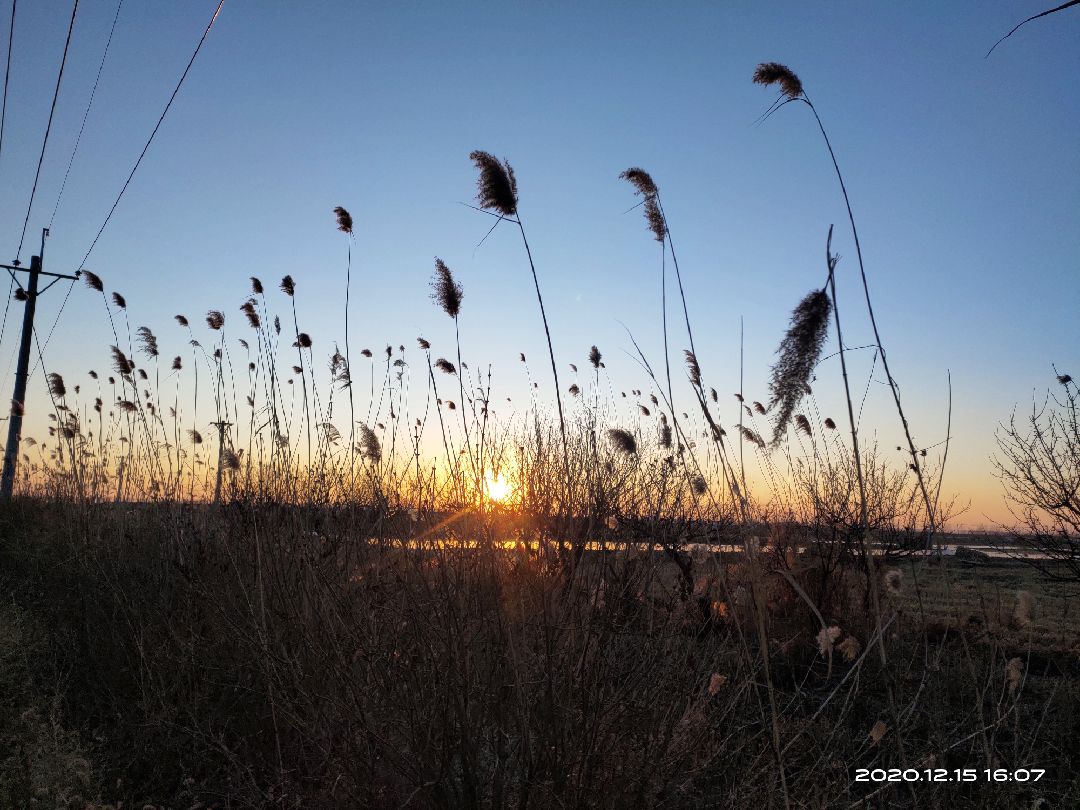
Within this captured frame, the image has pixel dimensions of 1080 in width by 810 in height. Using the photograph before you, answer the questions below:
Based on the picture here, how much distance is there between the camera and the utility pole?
1181 centimetres

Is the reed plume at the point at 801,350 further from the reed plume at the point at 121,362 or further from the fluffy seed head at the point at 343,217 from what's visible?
the reed plume at the point at 121,362

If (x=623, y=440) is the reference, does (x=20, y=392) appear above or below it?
above

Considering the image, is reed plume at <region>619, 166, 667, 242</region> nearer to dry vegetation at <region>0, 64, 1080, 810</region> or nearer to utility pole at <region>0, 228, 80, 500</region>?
dry vegetation at <region>0, 64, 1080, 810</region>

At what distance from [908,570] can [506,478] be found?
1046 centimetres

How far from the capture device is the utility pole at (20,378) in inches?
465

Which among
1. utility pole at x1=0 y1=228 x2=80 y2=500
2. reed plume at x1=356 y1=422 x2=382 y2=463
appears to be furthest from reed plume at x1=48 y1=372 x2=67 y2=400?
reed plume at x1=356 y1=422 x2=382 y2=463

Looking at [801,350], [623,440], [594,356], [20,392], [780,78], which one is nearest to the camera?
[801,350]

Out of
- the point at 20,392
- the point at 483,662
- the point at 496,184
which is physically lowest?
the point at 483,662

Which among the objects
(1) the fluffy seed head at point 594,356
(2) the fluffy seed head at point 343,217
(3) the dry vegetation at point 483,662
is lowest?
(3) the dry vegetation at point 483,662

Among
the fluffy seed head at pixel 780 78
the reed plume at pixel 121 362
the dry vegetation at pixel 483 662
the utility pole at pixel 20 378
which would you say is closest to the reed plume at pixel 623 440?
the dry vegetation at pixel 483 662

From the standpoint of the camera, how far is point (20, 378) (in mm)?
13906

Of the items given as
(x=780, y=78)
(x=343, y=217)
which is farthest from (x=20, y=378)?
(x=780, y=78)

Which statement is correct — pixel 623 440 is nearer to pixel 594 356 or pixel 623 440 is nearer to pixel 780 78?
pixel 594 356

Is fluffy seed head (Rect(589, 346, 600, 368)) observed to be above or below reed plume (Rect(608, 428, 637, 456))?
above
